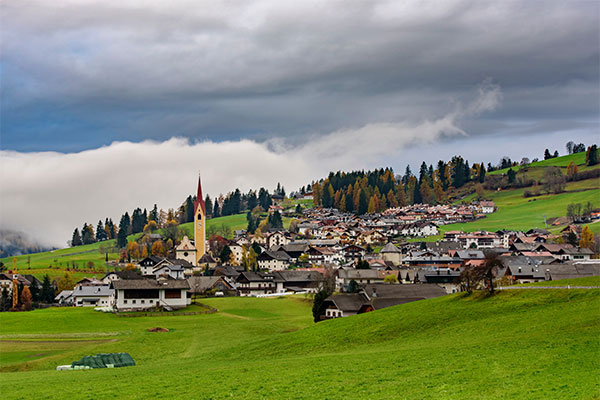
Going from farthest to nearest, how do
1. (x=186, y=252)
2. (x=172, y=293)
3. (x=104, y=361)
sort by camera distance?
(x=186, y=252)
(x=172, y=293)
(x=104, y=361)

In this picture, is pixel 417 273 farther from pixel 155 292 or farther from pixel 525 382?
pixel 525 382

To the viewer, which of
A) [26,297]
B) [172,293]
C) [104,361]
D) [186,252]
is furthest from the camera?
[186,252]

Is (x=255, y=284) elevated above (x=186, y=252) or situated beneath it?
situated beneath

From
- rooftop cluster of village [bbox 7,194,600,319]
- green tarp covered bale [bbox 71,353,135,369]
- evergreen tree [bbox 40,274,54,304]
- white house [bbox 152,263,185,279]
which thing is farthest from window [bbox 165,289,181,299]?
green tarp covered bale [bbox 71,353,135,369]

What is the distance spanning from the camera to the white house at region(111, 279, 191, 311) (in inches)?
3826

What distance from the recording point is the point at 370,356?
35.2m

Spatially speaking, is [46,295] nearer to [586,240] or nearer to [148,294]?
[148,294]

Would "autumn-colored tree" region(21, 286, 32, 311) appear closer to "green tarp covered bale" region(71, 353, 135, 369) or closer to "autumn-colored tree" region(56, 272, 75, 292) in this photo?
"autumn-colored tree" region(56, 272, 75, 292)

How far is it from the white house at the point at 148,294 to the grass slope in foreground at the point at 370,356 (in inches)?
1054

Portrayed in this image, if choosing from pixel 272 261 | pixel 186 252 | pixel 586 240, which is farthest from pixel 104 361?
pixel 186 252

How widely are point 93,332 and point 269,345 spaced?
31.3 metres

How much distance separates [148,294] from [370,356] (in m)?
Result: 69.5

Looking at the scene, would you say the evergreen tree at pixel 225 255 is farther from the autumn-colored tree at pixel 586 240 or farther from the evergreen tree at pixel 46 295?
the autumn-colored tree at pixel 586 240

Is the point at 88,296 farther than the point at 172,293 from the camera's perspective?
Yes
